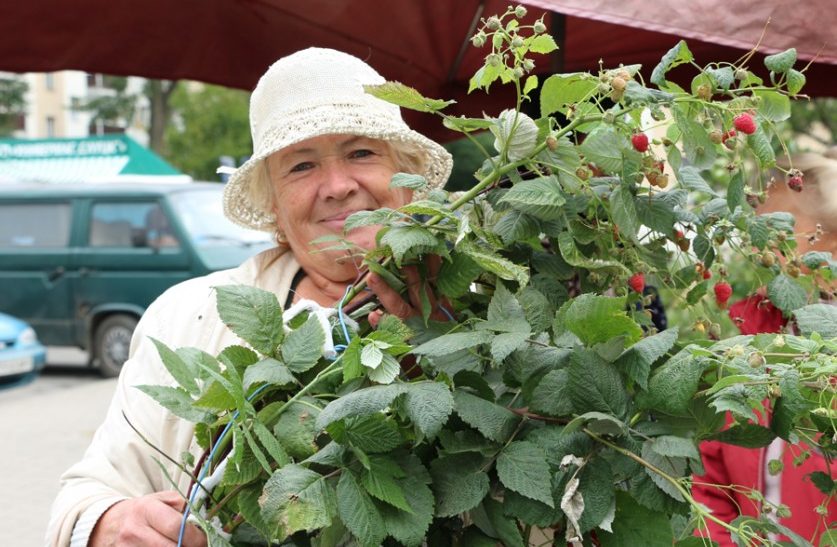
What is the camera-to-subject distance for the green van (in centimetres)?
991

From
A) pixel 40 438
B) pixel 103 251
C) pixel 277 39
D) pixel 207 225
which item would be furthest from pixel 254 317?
pixel 103 251

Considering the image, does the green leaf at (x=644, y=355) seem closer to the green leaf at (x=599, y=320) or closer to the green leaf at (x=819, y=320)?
the green leaf at (x=599, y=320)

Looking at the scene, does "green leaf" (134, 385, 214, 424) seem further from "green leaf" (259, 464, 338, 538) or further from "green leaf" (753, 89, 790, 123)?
"green leaf" (753, 89, 790, 123)

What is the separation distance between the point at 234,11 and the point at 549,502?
2362 mm

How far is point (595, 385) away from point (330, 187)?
2.94 feet

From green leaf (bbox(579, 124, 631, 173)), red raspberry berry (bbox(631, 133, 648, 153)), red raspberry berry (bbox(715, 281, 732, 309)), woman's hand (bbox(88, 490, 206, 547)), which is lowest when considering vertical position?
woman's hand (bbox(88, 490, 206, 547))

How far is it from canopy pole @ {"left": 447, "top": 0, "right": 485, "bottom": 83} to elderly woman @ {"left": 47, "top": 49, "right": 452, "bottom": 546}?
3.80 feet

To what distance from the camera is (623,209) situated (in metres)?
1.51

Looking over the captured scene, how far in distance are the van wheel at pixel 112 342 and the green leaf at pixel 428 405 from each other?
9376 millimetres

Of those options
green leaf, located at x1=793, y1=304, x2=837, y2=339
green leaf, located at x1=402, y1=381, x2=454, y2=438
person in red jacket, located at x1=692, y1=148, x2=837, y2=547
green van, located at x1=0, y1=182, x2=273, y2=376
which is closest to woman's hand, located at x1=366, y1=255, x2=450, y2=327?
green leaf, located at x1=402, y1=381, x2=454, y2=438

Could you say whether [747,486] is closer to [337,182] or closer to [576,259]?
[576,259]

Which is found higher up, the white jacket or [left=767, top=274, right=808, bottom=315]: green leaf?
[left=767, top=274, right=808, bottom=315]: green leaf

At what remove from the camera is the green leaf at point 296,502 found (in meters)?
1.28

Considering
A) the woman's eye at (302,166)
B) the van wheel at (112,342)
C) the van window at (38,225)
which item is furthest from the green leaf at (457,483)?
the van window at (38,225)
